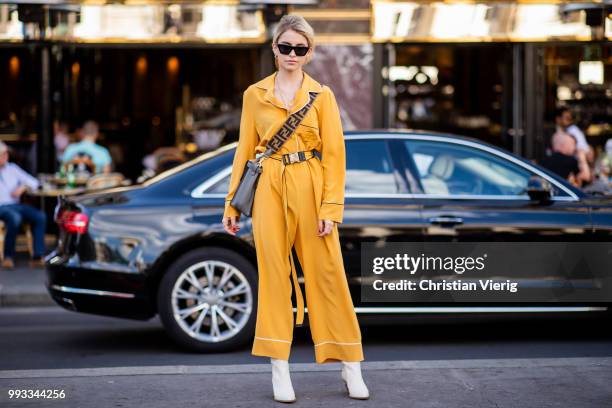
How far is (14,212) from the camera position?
1252 cm

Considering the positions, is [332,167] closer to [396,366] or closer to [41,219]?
[396,366]

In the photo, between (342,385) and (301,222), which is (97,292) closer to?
(342,385)

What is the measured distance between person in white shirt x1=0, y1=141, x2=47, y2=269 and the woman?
7.06m

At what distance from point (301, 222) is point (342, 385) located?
0.99m

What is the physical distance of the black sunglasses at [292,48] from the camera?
5699mm

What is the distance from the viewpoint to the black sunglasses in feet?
18.7

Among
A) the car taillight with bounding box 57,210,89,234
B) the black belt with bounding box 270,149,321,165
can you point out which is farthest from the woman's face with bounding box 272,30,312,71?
the car taillight with bounding box 57,210,89,234

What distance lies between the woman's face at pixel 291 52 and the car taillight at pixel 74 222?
2734 millimetres

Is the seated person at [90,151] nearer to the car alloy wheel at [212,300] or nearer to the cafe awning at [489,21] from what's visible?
the cafe awning at [489,21]

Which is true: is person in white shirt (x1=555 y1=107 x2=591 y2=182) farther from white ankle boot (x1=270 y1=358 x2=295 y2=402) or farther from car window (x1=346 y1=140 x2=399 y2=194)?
white ankle boot (x1=270 y1=358 x2=295 y2=402)

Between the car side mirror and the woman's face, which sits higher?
the woman's face

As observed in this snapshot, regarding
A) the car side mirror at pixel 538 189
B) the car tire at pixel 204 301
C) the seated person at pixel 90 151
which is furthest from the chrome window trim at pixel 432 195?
the seated person at pixel 90 151

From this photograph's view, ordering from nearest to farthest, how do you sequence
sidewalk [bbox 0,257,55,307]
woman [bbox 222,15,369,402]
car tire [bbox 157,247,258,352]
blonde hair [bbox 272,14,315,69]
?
blonde hair [bbox 272,14,315,69], woman [bbox 222,15,369,402], car tire [bbox 157,247,258,352], sidewalk [bbox 0,257,55,307]

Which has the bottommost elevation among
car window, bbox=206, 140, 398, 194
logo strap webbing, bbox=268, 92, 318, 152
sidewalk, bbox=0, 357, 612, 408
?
sidewalk, bbox=0, 357, 612, 408
